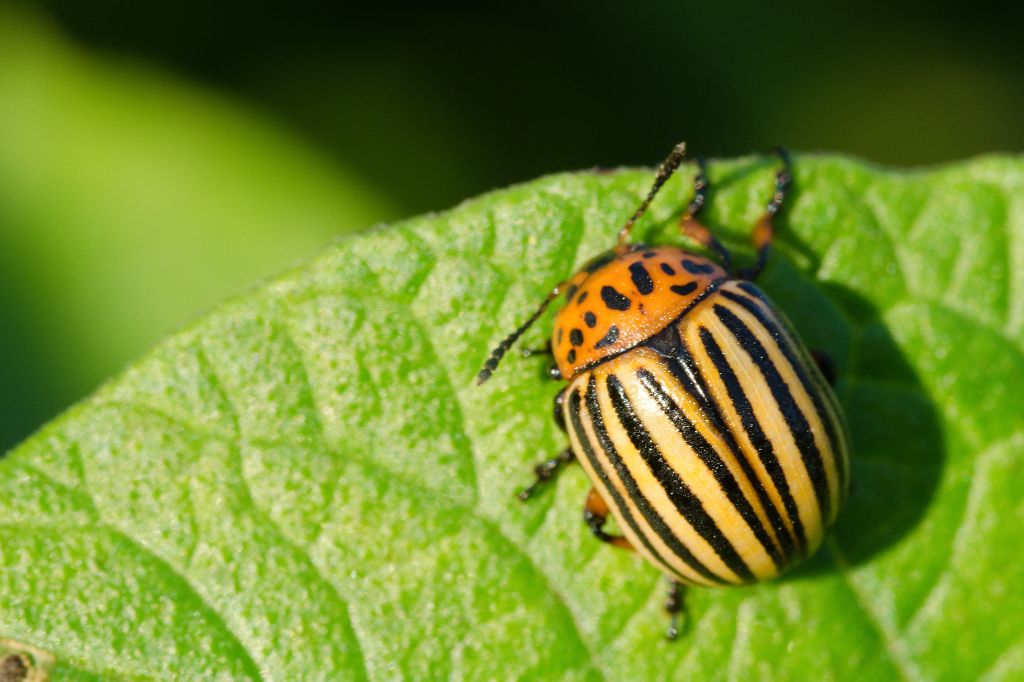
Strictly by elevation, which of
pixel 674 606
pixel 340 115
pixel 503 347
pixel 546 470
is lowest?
pixel 674 606

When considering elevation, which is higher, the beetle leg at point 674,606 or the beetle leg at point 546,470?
the beetle leg at point 546,470

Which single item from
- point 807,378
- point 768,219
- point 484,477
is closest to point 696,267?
point 768,219

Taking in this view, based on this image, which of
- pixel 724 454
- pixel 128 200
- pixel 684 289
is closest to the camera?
pixel 724 454

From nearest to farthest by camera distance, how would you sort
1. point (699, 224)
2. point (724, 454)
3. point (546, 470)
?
point (724, 454) → point (546, 470) → point (699, 224)

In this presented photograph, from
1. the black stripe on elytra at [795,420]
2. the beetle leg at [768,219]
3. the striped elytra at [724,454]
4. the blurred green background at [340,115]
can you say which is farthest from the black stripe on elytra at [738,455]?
the blurred green background at [340,115]

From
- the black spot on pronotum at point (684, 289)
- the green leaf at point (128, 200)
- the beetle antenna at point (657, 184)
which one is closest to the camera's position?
the beetle antenna at point (657, 184)

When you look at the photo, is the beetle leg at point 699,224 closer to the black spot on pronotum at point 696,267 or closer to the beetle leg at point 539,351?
the black spot on pronotum at point 696,267

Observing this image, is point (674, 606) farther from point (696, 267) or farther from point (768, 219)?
point (768, 219)
